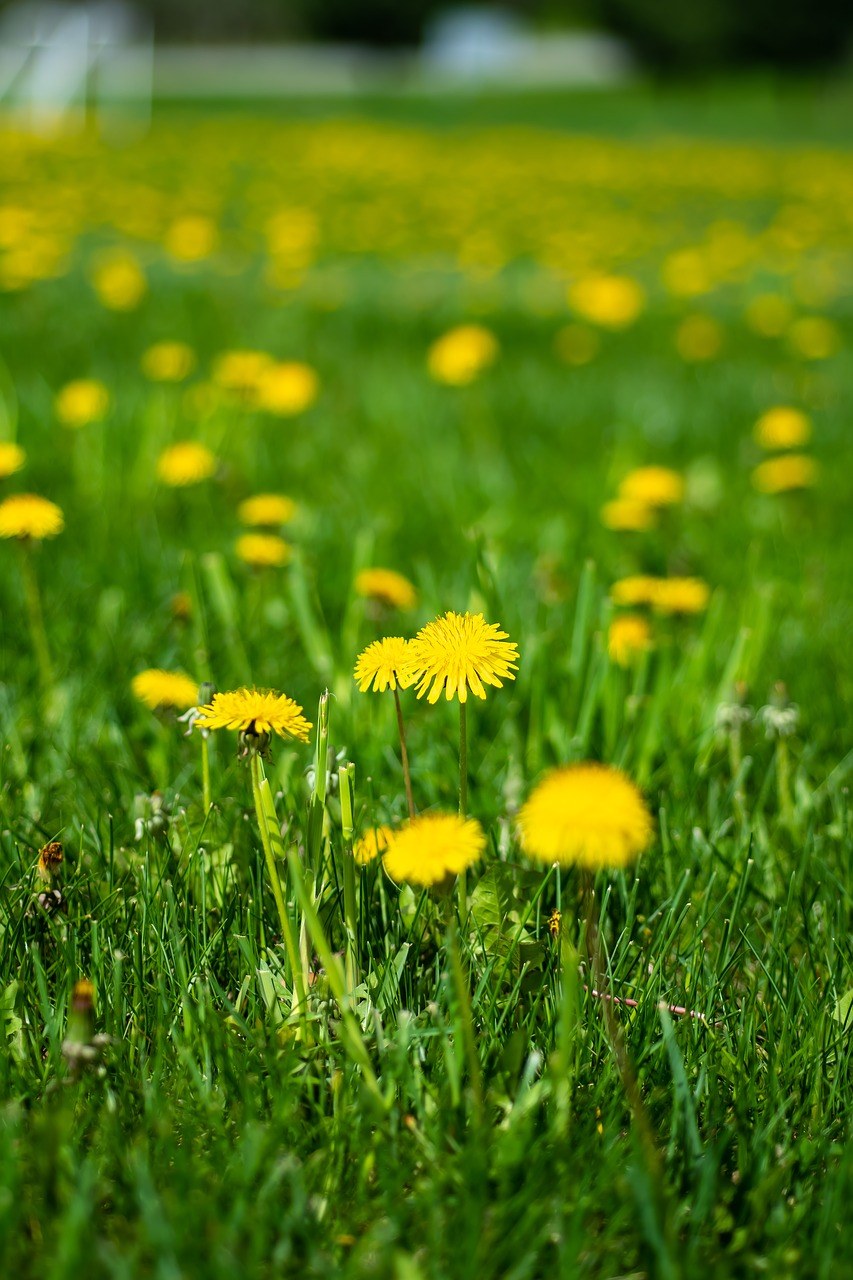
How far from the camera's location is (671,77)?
30406 millimetres

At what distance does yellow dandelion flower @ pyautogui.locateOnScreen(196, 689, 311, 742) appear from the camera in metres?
0.92

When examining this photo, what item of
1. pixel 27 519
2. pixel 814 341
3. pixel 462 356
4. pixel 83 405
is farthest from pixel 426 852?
pixel 814 341

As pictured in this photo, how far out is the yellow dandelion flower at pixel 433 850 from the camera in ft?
2.62

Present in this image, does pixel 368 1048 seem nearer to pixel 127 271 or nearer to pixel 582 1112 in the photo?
pixel 582 1112

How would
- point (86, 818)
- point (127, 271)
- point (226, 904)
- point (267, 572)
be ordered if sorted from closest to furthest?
1. point (226, 904)
2. point (86, 818)
3. point (267, 572)
4. point (127, 271)

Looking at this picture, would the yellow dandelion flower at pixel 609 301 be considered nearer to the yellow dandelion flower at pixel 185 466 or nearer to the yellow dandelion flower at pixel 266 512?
the yellow dandelion flower at pixel 185 466

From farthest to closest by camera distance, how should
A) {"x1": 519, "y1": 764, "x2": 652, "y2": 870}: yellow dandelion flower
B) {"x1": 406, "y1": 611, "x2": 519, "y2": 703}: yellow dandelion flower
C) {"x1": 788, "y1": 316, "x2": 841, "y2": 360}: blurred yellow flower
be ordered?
{"x1": 788, "y1": 316, "x2": 841, "y2": 360}: blurred yellow flower → {"x1": 406, "y1": 611, "x2": 519, "y2": 703}: yellow dandelion flower → {"x1": 519, "y1": 764, "x2": 652, "y2": 870}: yellow dandelion flower

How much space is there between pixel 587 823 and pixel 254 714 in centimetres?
31

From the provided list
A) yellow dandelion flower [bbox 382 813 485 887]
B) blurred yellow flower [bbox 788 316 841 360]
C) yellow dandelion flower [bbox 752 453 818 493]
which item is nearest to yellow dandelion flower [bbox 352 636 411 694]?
yellow dandelion flower [bbox 382 813 485 887]

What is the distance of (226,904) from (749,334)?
418 centimetres

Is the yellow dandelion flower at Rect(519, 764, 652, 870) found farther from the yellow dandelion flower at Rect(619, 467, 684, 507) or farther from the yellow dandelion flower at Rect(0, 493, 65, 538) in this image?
the yellow dandelion flower at Rect(619, 467, 684, 507)

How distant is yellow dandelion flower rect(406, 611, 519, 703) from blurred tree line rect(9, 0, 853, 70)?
3403 centimetres

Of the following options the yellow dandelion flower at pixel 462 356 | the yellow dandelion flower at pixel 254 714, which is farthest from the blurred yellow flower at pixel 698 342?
the yellow dandelion flower at pixel 254 714

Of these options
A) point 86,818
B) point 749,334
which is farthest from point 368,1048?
point 749,334
